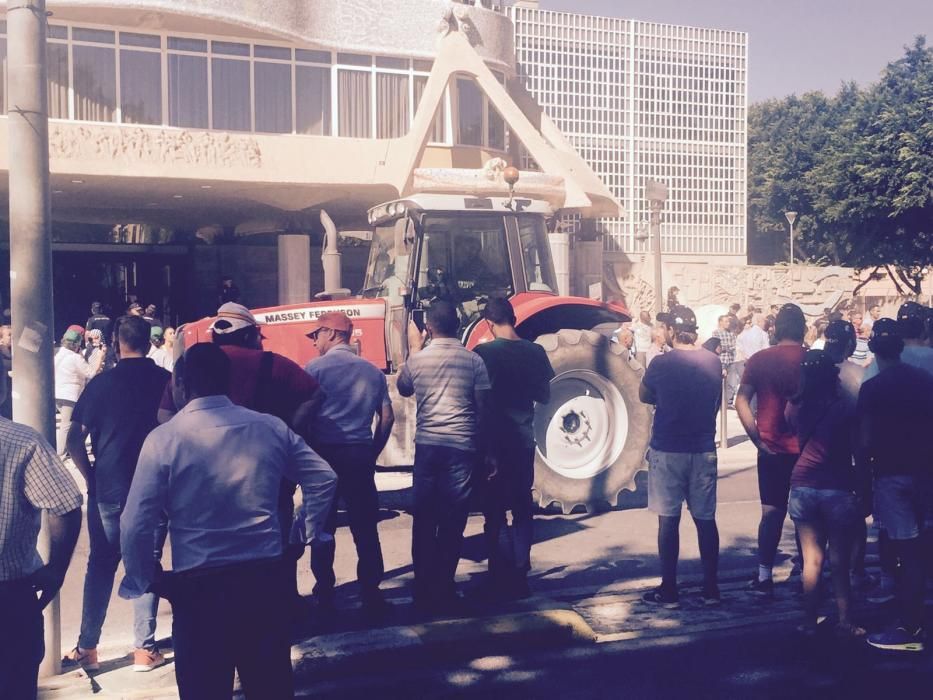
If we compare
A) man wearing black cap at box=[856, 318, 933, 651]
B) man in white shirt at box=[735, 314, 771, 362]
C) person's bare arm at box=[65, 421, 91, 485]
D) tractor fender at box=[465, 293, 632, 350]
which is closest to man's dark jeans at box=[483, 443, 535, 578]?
man wearing black cap at box=[856, 318, 933, 651]

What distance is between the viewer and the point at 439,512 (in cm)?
633

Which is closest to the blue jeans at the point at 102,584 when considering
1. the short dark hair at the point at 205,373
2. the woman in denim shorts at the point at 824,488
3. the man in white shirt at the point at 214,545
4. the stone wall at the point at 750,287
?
the man in white shirt at the point at 214,545

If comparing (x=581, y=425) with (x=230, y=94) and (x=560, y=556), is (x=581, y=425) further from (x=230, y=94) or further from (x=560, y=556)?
(x=230, y=94)

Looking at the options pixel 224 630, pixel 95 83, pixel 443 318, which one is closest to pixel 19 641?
pixel 224 630

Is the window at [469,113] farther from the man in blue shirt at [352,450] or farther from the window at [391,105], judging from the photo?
the man in blue shirt at [352,450]

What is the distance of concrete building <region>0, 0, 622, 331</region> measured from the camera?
20906 mm

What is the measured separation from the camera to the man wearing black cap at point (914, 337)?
6637mm

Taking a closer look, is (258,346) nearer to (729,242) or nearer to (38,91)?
(38,91)

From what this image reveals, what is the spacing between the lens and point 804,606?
19.5 feet

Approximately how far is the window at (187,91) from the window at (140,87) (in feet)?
0.80

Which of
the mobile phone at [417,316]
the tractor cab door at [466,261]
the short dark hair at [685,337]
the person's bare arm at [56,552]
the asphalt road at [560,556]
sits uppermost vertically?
the tractor cab door at [466,261]

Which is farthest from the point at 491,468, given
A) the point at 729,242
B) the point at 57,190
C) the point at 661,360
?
the point at 729,242

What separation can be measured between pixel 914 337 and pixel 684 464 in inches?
69.9

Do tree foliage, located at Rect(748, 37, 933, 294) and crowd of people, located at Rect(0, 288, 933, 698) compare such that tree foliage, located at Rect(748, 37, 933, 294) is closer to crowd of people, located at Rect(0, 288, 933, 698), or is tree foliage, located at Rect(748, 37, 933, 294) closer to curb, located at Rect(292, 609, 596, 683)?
crowd of people, located at Rect(0, 288, 933, 698)
